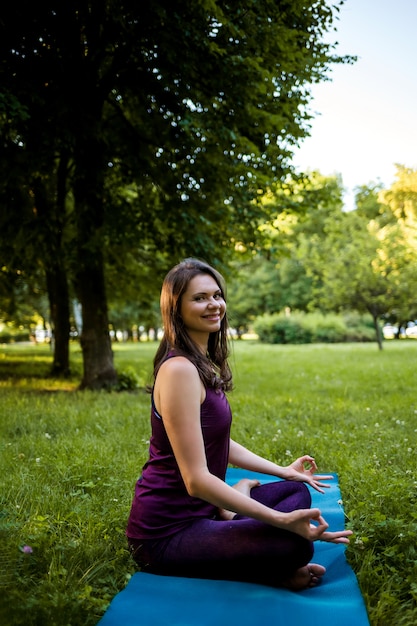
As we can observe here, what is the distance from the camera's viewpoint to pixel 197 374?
2838 millimetres

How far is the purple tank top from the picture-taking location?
9.69 ft

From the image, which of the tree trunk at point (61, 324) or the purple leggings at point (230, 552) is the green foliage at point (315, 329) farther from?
the purple leggings at point (230, 552)

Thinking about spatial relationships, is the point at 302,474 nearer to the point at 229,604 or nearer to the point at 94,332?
the point at 229,604

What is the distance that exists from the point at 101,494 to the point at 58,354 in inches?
437

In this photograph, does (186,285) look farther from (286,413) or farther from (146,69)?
(146,69)

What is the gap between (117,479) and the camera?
4727mm

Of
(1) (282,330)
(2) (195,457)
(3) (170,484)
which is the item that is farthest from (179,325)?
(1) (282,330)

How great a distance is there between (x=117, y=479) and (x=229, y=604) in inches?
88.2

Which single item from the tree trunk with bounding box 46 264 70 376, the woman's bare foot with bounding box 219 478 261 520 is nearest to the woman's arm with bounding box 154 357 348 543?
the woman's bare foot with bounding box 219 478 261 520

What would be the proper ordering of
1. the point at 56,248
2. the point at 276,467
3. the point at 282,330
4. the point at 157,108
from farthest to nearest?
the point at 282,330
the point at 56,248
the point at 157,108
the point at 276,467

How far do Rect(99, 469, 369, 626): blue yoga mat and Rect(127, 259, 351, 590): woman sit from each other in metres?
0.08

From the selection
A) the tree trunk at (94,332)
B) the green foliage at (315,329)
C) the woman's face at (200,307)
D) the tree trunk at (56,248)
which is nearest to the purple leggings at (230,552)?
the woman's face at (200,307)

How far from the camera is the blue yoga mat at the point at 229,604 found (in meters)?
2.57

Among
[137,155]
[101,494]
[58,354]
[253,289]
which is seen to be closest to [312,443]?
[101,494]
